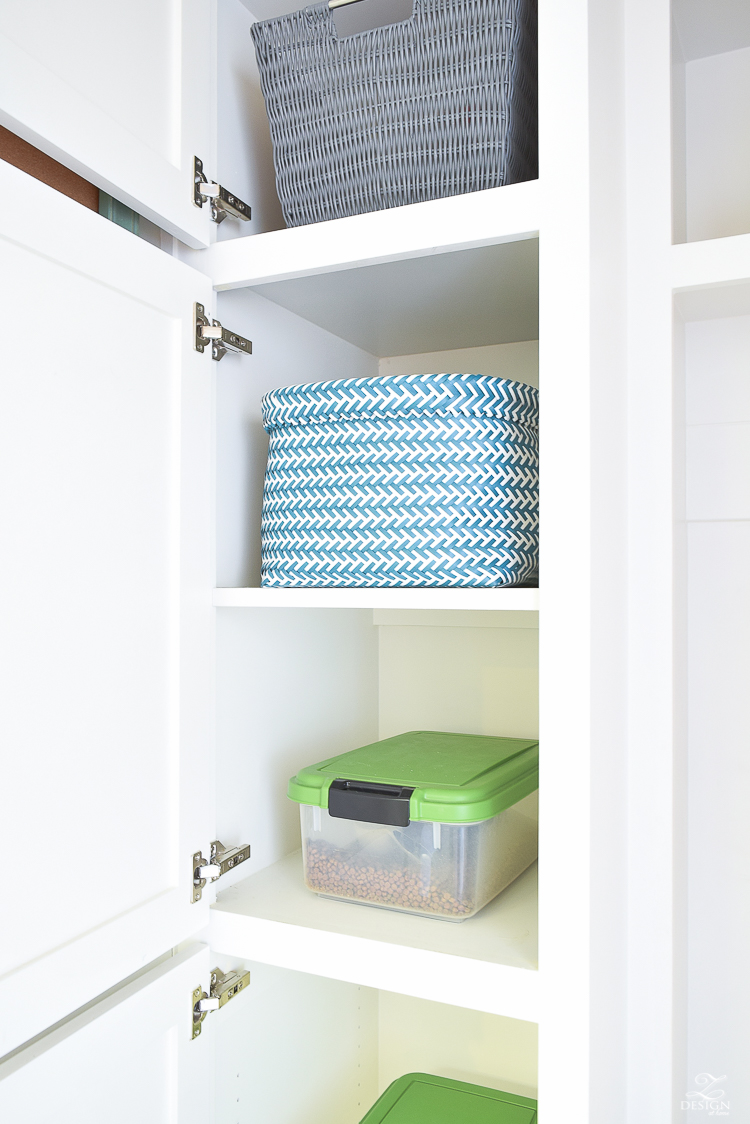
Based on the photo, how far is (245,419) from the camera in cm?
103

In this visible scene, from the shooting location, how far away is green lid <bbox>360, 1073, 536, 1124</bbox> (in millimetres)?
1157
